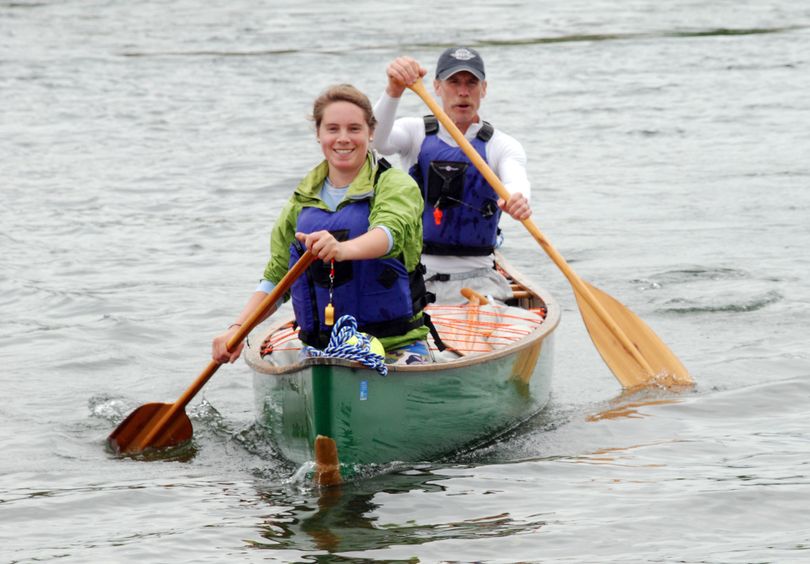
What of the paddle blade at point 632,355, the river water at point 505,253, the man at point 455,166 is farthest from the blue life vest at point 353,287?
the paddle blade at point 632,355

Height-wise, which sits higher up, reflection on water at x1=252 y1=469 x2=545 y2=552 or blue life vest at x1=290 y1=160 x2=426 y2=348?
blue life vest at x1=290 y1=160 x2=426 y2=348

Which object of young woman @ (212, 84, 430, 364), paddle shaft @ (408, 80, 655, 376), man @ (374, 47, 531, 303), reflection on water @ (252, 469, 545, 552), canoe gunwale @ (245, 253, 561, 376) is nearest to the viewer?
reflection on water @ (252, 469, 545, 552)

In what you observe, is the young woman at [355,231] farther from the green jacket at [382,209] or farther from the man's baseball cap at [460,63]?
the man's baseball cap at [460,63]

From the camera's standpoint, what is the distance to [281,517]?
18.4 feet

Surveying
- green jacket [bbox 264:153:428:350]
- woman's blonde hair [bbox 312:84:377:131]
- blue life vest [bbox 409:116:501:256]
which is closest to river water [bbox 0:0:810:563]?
green jacket [bbox 264:153:428:350]

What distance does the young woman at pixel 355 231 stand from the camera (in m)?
5.62

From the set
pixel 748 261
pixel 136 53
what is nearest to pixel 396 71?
pixel 748 261

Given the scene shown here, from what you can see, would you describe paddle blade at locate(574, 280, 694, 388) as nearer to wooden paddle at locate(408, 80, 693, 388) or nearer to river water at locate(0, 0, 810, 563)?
wooden paddle at locate(408, 80, 693, 388)

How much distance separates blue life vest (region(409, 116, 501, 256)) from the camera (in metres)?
7.19

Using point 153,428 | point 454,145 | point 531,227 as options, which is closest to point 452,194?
point 454,145

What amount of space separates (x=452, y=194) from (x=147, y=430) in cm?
193

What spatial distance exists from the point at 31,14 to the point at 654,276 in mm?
19054

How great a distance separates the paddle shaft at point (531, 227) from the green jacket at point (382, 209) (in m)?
0.99

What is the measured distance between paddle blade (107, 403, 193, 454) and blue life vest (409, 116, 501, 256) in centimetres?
158
